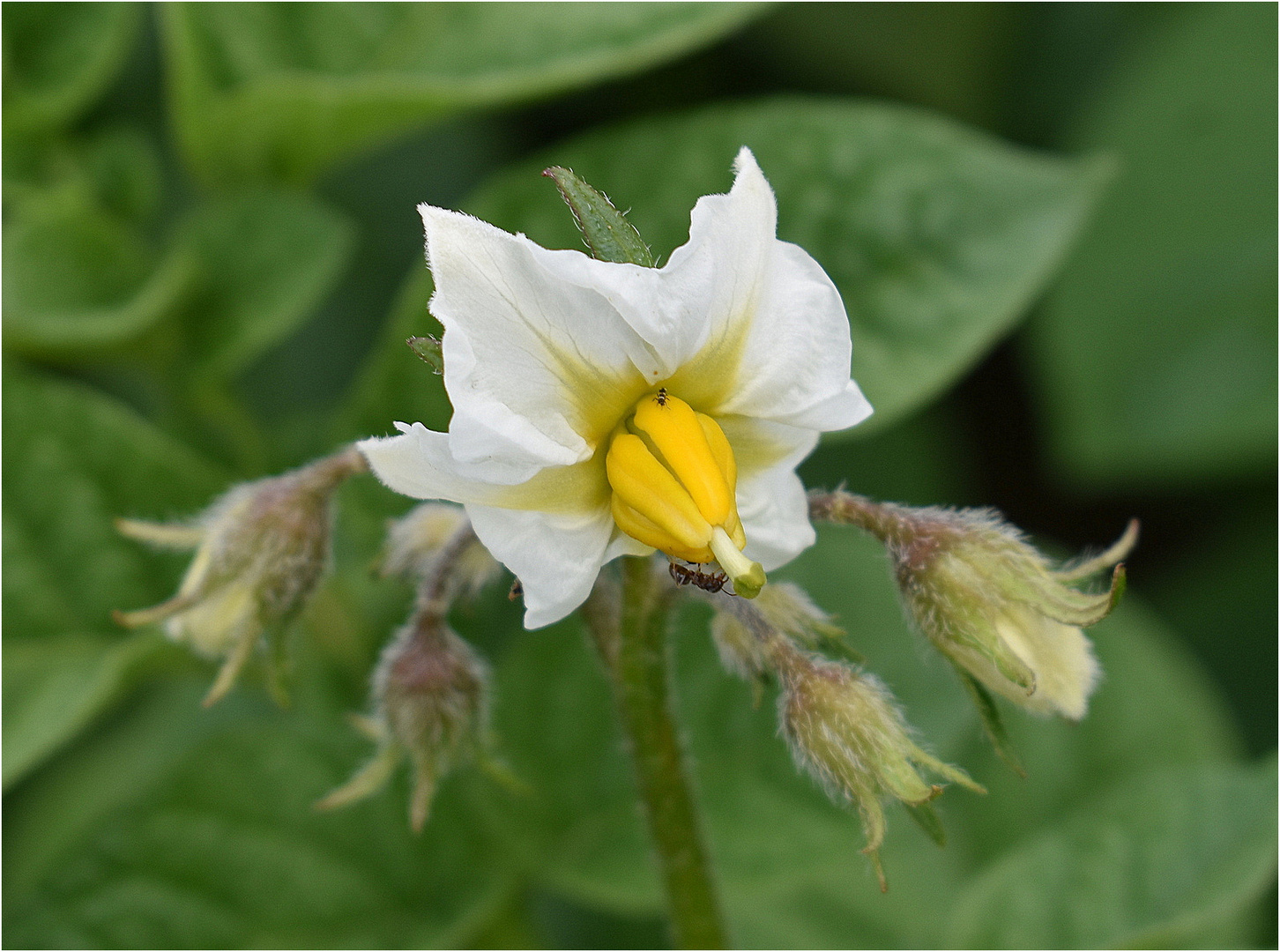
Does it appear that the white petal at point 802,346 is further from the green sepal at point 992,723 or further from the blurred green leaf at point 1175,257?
the blurred green leaf at point 1175,257

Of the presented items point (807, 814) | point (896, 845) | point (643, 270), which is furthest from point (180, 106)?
point (896, 845)

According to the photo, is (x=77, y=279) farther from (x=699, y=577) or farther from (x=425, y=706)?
(x=699, y=577)

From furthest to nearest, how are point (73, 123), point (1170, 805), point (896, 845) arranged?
1. point (73, 123)
2. point (896, 845)
3. point (1170, 805)

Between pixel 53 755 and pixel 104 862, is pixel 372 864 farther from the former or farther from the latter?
pixel 53 755

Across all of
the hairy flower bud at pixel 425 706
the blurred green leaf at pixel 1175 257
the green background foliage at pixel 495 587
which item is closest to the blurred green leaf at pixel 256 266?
the green background foliage at pixel 495 587

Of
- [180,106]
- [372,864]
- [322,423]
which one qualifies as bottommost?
[372,864]

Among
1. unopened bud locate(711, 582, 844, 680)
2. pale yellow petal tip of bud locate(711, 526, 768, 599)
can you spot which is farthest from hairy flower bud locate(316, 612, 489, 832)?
pale yellow petal tip of bud locate(711, 526, 768, 599)

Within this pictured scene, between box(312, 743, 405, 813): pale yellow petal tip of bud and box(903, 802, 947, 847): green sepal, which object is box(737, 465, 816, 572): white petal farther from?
box(312, 743, 405, 813): pale yellow petal tip of bud

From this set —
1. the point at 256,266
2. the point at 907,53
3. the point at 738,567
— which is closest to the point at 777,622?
the point at 738,567
